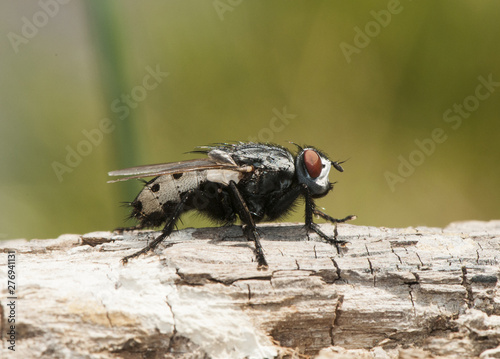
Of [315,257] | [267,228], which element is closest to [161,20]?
[267,228]

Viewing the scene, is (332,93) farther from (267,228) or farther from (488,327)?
(488,327)

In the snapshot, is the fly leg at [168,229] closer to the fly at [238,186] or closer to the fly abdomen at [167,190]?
the fly at [238,186]

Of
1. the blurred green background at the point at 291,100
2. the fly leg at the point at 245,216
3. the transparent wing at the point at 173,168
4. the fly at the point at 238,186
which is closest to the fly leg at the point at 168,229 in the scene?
the fly at the point at 238,186

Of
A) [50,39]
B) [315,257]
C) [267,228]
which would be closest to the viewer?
[315,257]

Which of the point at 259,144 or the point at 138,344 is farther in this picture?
the point at 259,144

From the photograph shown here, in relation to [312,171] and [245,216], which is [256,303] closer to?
[245,216]

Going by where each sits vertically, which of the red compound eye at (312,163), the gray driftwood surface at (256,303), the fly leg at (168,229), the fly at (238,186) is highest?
the red compound eye at (312,163)

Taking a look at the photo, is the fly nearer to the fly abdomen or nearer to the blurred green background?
the fly abdomen
